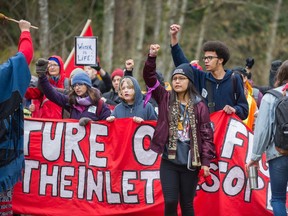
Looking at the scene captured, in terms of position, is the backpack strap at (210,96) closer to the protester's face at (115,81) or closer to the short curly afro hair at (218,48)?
the short curly afro hair at (218,48)

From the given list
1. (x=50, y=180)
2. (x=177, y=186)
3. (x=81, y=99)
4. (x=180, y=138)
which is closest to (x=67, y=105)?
(x=81, y=99)

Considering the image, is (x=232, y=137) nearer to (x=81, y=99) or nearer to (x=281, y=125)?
(x=281, y=125)

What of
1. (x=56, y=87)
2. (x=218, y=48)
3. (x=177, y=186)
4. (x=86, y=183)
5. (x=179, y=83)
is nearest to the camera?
(x=177, y=186)

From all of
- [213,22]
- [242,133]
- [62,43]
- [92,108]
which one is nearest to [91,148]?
[92,108]

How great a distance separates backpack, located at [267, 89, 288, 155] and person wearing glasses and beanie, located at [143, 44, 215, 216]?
0.71 meters

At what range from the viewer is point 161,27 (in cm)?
3019

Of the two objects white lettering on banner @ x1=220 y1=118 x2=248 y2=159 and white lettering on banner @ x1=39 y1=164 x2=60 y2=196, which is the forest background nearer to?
white lettering on banner @ x1=39 y1=164 x2=60 y2=196

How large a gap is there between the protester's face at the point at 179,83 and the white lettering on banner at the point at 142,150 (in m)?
1.53

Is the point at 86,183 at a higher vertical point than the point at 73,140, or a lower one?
lower

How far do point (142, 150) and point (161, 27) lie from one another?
20.7m

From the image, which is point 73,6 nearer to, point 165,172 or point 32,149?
point 32,149

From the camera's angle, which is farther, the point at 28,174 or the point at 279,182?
the point at 28,174

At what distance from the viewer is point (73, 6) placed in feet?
82.8

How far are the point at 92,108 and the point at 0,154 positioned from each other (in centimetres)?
239
